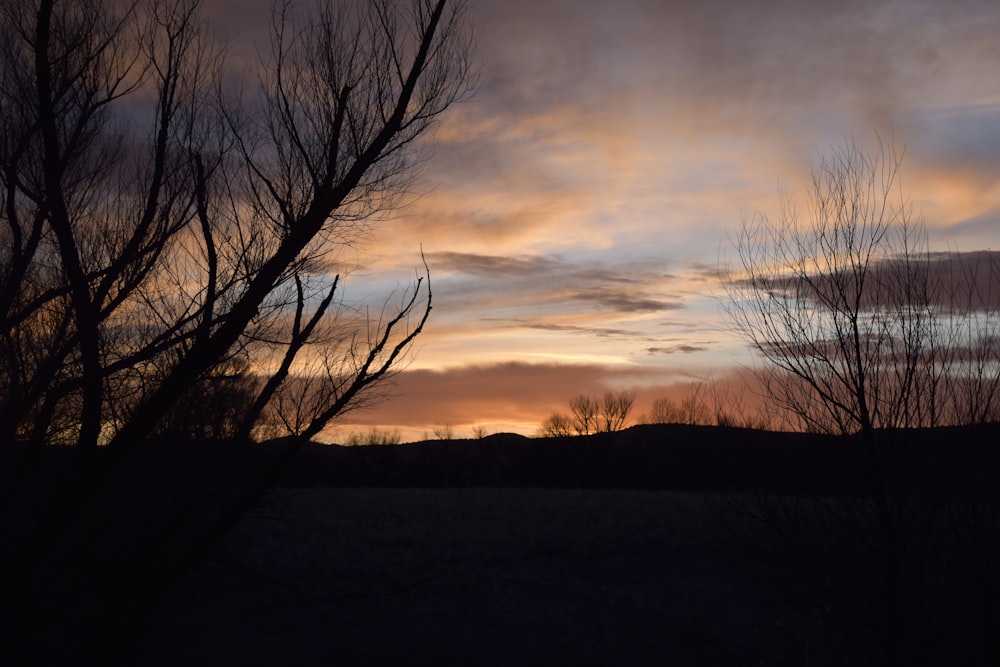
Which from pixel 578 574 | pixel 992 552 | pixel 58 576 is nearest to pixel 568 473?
pixel 578 574

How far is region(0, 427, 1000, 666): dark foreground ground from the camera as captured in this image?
680 cm

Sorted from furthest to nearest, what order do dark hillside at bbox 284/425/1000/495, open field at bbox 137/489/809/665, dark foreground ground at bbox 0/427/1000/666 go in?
dark hillside at bbox 284/425/1000/495 < open field at bbox 137/489/809/665 < dark foreground ground at bbox 0/427/1000/666

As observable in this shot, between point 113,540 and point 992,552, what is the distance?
8.87 metres

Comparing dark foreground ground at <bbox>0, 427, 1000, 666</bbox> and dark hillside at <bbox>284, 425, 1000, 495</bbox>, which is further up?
dark hillside at <bbox>284, 425, 1000, 495</bbox>

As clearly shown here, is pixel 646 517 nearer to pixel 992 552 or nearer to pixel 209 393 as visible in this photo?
pixel 992 552

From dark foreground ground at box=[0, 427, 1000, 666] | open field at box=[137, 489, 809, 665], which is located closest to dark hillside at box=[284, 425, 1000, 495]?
open field at box=[137, 489, 809, 665]

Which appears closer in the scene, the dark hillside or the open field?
the open field

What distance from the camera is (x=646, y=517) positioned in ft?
63.9

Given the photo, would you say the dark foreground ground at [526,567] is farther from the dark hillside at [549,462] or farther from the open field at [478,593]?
the dark hillside at [549,462]

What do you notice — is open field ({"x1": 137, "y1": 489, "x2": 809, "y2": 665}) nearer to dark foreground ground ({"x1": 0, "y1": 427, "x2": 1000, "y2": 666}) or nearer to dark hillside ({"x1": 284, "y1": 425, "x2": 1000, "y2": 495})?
dark foreground ground ({"x1": 0, "y1": 427, "x2": 1000, "y2": 666})

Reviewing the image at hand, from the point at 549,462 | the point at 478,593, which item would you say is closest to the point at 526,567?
the point at 478,593

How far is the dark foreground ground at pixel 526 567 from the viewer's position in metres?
6.80

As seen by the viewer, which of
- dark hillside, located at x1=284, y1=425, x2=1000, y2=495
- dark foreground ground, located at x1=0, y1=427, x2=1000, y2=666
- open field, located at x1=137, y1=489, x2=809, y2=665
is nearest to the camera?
dark foreground ground, located at x1=0, y1=427, x2=1000, y2=666

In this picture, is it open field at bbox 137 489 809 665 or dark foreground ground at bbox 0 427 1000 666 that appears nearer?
dark foreground ground at bbox 0 427 1000 666
